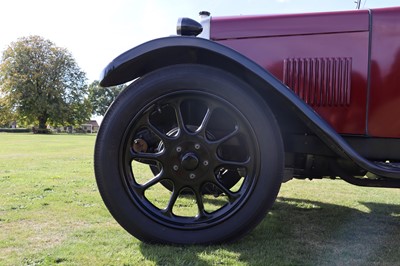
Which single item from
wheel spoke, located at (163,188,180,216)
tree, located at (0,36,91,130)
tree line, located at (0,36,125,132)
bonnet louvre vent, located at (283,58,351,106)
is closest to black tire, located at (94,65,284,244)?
wheel spoke, located at (163,188,180,216)

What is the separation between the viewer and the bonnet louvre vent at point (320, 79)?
3.01 meters

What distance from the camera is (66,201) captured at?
166 inches

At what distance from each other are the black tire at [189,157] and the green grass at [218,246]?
6.6 inches

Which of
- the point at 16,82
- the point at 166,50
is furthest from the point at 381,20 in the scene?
the point at 16,82

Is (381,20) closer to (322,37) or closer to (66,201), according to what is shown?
(322,37)

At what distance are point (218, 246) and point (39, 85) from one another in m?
54.9

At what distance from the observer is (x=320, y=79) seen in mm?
3064

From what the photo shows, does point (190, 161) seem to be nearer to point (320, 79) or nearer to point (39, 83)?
point (320, 79)

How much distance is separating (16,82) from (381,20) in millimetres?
54252

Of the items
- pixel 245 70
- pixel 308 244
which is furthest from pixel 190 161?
pixel 308 244

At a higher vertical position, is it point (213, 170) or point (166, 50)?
point (166, 50)

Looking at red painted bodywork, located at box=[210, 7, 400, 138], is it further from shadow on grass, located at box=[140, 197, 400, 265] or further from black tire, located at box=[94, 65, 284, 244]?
shadow on grass, located at box=[140, 197, 400, 265]

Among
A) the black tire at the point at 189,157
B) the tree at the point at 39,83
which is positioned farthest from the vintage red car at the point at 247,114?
the tree at the point at 39,83

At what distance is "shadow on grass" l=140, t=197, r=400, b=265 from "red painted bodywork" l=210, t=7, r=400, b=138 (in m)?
0.80
